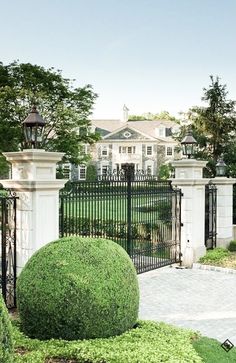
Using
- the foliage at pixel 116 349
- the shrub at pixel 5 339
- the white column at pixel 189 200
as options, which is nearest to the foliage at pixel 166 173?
the white column at pixel 189 200

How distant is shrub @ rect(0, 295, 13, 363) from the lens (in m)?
3.16

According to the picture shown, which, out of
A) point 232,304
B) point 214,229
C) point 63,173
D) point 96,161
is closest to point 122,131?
point 96,161

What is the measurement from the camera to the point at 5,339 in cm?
324

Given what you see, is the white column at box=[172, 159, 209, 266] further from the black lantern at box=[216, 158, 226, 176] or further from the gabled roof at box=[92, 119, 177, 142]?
the gabled roof at box=[92, 119, 177, 142]

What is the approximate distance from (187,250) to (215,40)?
7.30 m

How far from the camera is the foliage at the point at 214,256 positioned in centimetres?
1196

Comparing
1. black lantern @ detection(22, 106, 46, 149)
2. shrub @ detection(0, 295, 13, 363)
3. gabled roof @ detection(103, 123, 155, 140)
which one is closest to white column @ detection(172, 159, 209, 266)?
black lantern @ detection(22, 106, 46, 149)

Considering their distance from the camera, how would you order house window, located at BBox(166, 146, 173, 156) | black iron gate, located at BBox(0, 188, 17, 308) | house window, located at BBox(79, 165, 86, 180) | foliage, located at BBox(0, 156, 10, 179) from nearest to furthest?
black iron gate, located at BBox(0, 188, 17, 308) < foliage, located at BBox(0, 156, 10, 179) < house window, located at BBox(79, 165, 86, 180) < house window, located at BBox(166, 146, 173, 156)

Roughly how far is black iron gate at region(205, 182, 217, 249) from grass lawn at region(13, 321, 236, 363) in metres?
7.77

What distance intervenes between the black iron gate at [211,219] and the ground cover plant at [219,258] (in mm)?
483

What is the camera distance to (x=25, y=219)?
24.1 ft

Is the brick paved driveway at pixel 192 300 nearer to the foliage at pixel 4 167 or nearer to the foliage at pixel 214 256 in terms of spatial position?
the foliage at pixel 214 256

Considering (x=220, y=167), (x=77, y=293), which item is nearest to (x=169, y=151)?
(x=220, y=167)

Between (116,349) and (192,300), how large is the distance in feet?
13.1
